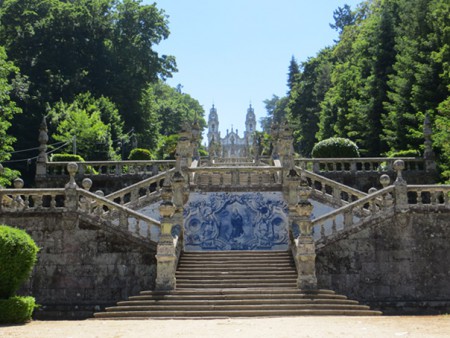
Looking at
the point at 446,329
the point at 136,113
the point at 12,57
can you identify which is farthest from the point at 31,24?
the point at 446,329

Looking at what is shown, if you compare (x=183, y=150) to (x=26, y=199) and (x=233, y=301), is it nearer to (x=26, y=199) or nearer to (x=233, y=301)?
(x=26, y=199)

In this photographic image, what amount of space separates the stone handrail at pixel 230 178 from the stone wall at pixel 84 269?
4.79m

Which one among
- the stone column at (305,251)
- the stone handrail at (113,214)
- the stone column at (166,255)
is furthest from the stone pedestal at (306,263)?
the stone handrail at (113,214)

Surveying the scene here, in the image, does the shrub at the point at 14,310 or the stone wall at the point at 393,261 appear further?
the stone wall at the point at 393,261

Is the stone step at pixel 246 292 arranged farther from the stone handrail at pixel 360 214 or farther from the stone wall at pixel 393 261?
the stone handrail at pixel 360 214

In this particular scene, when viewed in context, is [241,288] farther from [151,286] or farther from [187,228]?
[187,228]

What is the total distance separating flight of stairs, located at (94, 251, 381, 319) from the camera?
50.5 ft

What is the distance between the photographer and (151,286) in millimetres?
18188

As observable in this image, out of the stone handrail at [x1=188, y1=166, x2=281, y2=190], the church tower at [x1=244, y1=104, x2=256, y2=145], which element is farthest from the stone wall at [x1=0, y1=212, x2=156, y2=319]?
the church tower at [x1=244, y1=104, x2=256, y2=145]

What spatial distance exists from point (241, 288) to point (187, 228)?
4684 mm

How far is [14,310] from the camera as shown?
46.0 ft

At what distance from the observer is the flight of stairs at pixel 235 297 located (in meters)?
15.4

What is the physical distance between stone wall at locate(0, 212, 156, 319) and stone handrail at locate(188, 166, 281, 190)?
479 centimetres

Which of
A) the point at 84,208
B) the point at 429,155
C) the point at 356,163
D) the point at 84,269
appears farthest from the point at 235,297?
the point at 429,155
